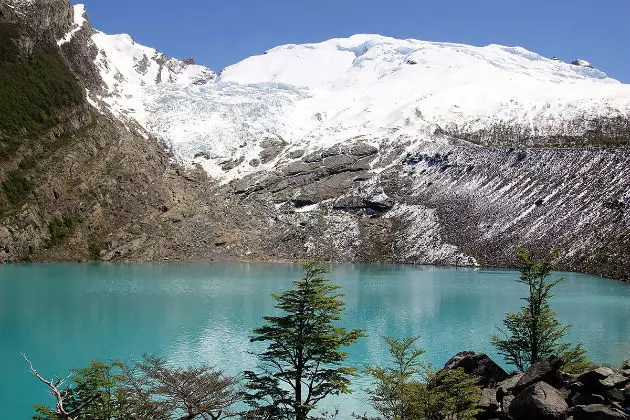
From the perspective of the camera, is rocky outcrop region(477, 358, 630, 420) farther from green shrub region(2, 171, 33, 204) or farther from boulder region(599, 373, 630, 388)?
green shrub region(2, 171, 33, 204)

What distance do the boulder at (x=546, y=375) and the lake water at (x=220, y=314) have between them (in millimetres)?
8217

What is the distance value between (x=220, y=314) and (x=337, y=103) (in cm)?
11253

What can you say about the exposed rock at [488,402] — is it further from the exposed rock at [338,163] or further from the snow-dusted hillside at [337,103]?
the snow-dusted hillside at [337,103]

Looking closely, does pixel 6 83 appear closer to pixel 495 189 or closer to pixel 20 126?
pixel 20 126

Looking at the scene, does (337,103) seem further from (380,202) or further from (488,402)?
(488,402)

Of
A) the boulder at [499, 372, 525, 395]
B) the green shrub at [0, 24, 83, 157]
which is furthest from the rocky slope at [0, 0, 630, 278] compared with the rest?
the boulder at [499, 372, 525, 395]

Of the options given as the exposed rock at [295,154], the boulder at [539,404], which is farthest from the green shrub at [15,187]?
the boulder at [539,404]

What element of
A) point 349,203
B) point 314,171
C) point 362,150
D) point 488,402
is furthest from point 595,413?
point 362,150

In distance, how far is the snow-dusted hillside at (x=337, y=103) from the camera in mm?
118750

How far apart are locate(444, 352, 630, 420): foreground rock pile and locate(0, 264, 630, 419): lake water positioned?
754cm

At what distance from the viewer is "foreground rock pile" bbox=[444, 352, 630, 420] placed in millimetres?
14766

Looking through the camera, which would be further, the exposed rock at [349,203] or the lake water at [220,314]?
the exposed rock at [349,203]

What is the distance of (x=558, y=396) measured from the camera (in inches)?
619

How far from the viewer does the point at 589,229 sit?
75750mm
